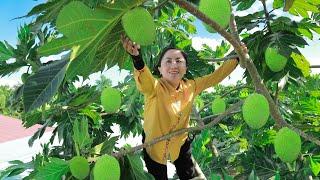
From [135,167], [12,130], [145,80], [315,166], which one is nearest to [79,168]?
[135,167]

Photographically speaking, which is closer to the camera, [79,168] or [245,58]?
[245,58]

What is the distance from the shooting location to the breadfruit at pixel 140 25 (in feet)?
2.49

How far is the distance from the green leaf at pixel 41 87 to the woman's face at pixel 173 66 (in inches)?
52.2

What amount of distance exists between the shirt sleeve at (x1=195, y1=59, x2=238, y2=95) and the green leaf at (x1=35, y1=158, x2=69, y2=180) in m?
0.98

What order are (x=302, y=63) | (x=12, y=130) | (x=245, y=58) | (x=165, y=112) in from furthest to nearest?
(x=12, y=130)
(x=165, y=112)
(x=302, y=63)
(x=245, y=58)

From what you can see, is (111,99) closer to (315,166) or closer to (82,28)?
(82,28)

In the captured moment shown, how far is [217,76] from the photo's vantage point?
6.95 ft

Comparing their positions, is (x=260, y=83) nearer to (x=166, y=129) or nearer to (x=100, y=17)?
A: (x=100, y=17)

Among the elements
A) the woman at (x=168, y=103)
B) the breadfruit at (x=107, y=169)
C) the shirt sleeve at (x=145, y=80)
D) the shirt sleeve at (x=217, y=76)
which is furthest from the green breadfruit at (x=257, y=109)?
the shirt sleeve at (x=217, y=76)

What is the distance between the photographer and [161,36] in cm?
317

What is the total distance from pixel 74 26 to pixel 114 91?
0.75 meters

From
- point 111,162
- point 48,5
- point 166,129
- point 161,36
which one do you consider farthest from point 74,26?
point 161,36

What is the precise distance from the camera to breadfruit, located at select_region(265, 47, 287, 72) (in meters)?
1.36

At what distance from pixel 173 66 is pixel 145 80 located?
367 mm
